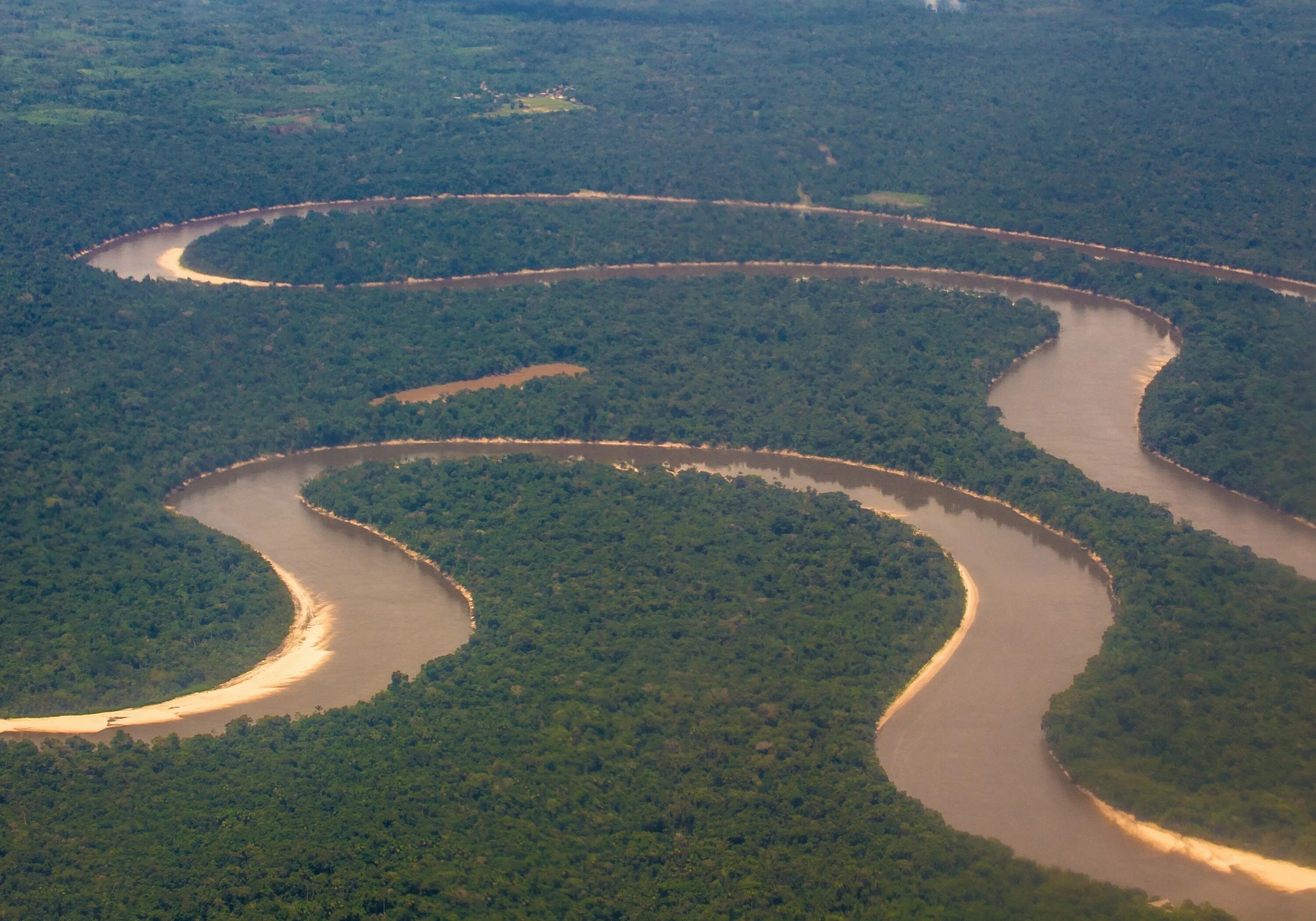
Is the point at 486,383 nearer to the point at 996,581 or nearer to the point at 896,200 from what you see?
the point at 996,581

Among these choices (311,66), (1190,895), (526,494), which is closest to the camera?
(1190,895)

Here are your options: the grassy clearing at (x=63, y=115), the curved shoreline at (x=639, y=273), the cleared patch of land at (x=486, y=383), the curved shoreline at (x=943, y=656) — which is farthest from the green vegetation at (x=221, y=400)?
the grassy clearing at (x=63, y=115)

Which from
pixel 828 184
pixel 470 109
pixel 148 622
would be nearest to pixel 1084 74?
pixel 828 184

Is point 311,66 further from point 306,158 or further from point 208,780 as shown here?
point 208,780

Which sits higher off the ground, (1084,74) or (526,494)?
(1084,74)

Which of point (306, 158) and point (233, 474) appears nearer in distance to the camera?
point (233, 474)

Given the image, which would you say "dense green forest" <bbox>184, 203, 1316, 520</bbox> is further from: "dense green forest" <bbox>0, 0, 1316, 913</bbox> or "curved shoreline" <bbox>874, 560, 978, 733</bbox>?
"curved shoreline" <bbox>874, 560, 978, 733</bbox>
